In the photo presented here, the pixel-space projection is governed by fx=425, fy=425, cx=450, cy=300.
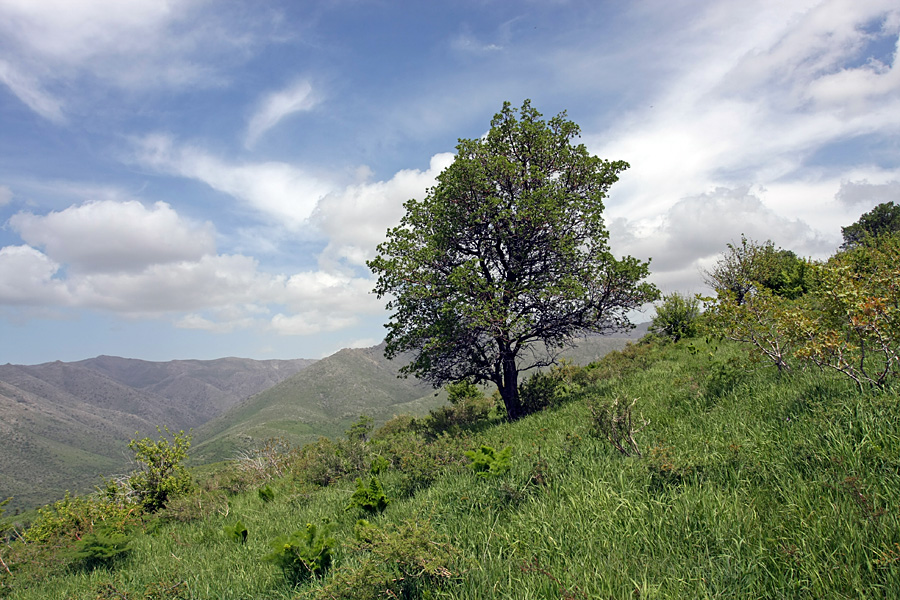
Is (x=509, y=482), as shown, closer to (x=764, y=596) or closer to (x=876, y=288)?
(x=764, y=596)

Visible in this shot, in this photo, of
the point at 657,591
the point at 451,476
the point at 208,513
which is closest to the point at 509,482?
the point at 451,476

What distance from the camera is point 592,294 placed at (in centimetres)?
1426

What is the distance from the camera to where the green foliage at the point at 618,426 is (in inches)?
249

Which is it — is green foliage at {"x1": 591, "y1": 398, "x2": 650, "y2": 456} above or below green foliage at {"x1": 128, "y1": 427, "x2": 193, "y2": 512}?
above

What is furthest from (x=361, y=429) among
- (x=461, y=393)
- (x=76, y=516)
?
(x=76, y=516)

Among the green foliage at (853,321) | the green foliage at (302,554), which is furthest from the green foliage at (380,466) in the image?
the green foliage at (853,321)

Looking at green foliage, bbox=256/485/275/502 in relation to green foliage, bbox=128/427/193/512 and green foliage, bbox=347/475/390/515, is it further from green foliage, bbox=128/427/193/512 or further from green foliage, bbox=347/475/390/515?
green foliage, bbox=347/475/390/515

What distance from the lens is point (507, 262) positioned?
15320mm

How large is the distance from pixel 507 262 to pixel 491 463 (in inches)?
381

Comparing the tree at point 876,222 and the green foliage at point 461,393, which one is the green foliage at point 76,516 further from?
the tree at point 876,222

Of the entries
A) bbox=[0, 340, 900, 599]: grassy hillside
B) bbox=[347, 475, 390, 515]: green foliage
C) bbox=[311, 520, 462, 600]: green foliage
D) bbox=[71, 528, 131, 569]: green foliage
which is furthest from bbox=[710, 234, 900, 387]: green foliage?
bbox=[71, 528, 131, 569]: green foliage

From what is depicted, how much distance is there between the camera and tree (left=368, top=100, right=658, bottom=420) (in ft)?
45.0

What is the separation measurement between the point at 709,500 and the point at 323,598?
12.4 ft

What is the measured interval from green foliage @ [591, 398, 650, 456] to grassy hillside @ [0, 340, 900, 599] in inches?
4.3
